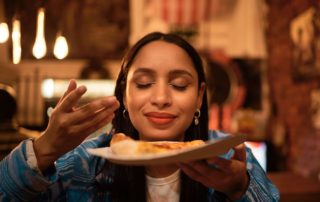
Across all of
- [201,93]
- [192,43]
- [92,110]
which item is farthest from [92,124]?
[192,43]

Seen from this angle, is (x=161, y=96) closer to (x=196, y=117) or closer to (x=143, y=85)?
(x=143, y=85)

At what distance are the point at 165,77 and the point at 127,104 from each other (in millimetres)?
144

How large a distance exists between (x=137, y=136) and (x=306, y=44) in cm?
213

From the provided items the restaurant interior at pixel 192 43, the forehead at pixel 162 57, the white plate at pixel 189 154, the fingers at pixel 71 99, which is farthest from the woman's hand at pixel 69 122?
the restaurant interior at pixel 192 43

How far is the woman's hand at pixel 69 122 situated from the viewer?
75 cm

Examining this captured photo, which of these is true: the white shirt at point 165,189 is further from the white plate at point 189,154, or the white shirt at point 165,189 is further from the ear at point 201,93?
the white plate at point 189,154

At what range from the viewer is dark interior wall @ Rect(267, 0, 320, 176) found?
2672mm

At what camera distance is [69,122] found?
0.75m

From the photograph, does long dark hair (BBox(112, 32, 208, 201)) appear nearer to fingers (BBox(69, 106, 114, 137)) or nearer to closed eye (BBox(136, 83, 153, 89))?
closed eye (BBox(136, 83, 153, 89))

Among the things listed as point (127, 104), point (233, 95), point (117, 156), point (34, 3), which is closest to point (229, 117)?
point (233, 95)

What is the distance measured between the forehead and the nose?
0.19 ft

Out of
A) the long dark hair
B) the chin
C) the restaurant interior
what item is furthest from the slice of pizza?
the restaurant interior

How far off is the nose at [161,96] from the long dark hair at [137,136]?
145 mm

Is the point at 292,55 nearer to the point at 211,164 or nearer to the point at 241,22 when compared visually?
the point at 241,22
